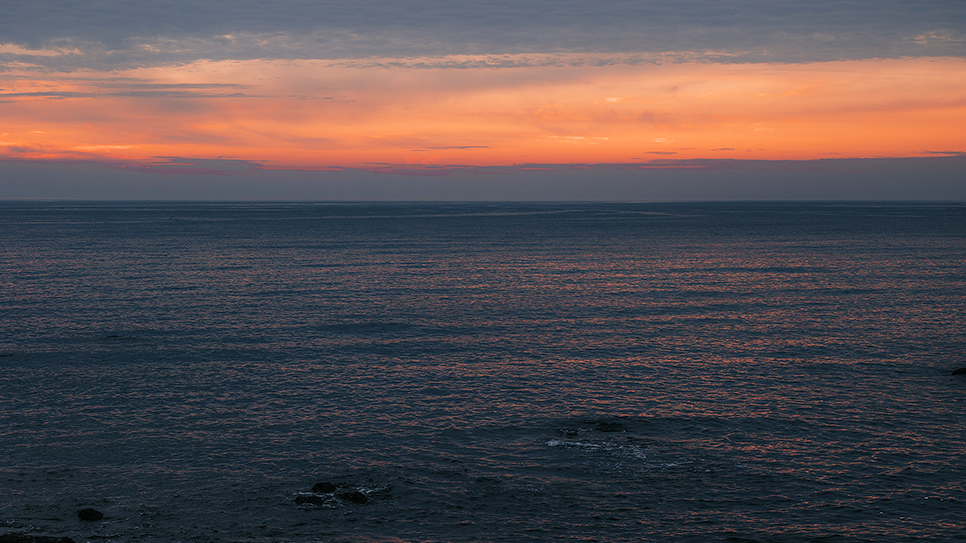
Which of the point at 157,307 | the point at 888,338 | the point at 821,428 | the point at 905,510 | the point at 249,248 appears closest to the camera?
the point at 905,510

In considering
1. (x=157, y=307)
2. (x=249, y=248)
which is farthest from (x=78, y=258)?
(x=157, y=307)

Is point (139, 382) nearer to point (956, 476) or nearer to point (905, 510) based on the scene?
point (905, 510)

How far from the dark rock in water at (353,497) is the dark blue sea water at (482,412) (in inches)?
3.1

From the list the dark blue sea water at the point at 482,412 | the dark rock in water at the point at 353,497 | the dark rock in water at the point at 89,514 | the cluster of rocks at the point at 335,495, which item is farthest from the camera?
the dark rock in water at the point at 353,497

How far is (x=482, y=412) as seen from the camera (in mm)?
36375

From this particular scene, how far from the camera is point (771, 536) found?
23.9 meters

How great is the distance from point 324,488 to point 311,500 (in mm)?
918

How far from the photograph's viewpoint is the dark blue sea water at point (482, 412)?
83.1 feet

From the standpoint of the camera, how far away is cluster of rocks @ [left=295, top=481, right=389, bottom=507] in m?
26.3

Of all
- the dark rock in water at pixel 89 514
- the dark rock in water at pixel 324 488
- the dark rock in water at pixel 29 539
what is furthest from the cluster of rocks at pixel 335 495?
the dark rock in water at pixel 29 539

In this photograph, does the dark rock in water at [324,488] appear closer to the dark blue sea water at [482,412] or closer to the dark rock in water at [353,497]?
the dark blue sea water at [482,412]

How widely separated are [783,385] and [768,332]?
14946 mm

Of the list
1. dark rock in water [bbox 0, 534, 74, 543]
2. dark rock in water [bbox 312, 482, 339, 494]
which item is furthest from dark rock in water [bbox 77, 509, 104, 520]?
dark rock in water [bbox 312, 482, 339, 494]

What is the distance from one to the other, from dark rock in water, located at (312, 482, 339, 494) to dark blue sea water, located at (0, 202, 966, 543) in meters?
0.09
